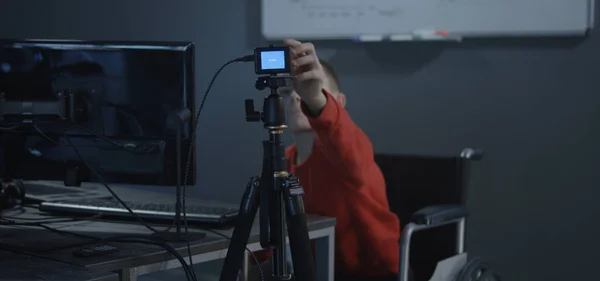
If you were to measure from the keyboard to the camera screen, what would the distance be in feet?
1.48

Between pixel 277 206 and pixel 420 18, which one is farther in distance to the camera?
pixel 420 18

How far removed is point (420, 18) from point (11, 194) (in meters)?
1.49

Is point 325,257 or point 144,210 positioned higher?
point 144,210

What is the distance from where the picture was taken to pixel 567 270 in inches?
98.9

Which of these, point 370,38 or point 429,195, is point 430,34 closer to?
point 370,38

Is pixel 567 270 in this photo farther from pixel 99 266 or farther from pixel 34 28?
pixel 34 28

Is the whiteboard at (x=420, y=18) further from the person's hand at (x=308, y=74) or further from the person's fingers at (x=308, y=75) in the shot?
the person's fingers at (x=308, y=75)

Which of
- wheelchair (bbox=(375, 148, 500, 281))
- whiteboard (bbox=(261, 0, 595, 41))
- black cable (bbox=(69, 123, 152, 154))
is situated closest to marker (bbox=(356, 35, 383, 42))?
whiteboard (bbox=(261, 0, 595, 41))

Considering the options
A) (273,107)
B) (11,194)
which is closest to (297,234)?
(273,107)

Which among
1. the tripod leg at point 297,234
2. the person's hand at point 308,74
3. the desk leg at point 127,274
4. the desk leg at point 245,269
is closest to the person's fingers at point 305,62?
the person's hand at point 308,74

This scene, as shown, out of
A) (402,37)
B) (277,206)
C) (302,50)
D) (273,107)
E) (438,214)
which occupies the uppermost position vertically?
(402,37)

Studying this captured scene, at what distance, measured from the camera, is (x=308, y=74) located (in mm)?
1540

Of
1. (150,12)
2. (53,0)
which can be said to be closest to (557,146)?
(150,12)

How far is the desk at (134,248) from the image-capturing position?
1.25m
